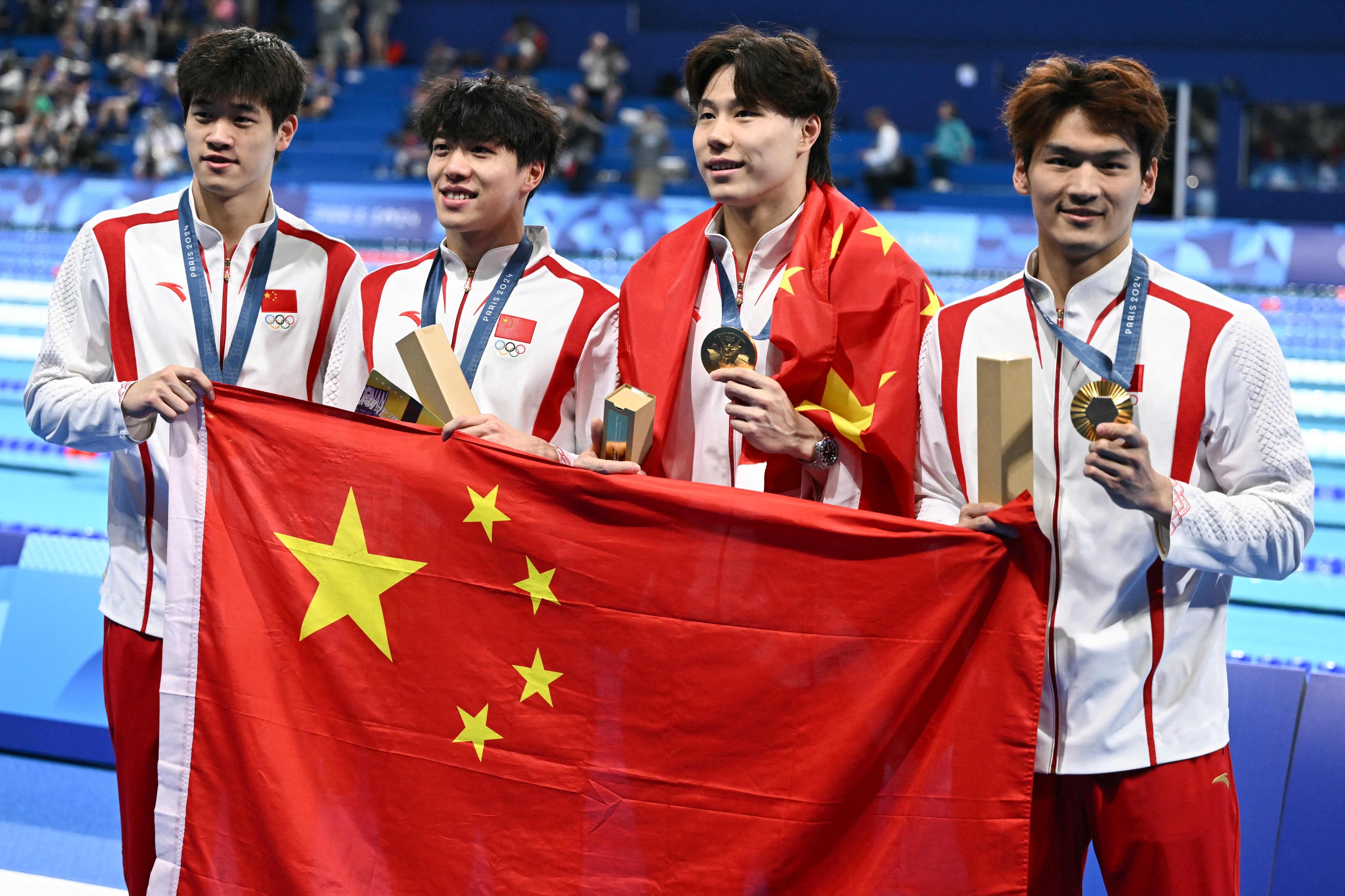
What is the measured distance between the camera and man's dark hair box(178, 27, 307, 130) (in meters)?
2.63

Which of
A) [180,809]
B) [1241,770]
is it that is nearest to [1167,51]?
[1241,770]

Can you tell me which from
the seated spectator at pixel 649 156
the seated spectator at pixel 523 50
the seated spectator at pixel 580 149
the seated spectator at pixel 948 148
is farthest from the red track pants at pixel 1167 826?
the seated spectator at pixel 523 50

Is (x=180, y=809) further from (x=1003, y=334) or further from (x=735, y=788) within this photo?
(x=1003, y=334)

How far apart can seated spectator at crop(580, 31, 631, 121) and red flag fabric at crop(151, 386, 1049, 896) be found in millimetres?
17462

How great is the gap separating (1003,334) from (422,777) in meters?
1.31

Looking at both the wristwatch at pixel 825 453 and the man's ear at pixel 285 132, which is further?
the man's ear at pixel 285 132

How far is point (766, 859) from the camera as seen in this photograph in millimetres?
2211

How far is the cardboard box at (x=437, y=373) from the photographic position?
232 cm

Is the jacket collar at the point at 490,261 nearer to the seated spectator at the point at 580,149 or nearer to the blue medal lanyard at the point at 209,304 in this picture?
the blue medal lanyard at the point at 209,304

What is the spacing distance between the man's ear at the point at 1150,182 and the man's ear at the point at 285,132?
5.64 feet

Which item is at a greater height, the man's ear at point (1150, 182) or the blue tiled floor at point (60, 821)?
the man's ear at point (1150, 182)

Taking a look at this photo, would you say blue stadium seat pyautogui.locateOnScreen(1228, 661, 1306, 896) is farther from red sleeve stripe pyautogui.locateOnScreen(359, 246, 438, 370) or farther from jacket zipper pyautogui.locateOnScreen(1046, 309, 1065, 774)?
red sleeve stripe pyautogui.locateOnScreen(359, 246, 438, 370)

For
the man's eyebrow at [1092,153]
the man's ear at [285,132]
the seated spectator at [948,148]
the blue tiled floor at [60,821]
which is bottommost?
the blue tiled floor at [60,821]

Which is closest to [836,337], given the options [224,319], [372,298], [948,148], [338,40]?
[372,298]
